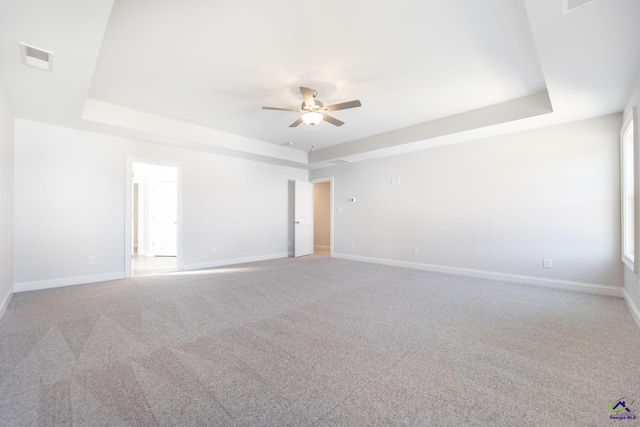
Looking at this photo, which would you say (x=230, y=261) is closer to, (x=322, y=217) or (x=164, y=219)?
(x=164, y=219)

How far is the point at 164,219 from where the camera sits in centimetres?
716

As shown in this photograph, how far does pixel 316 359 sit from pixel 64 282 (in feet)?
14.1

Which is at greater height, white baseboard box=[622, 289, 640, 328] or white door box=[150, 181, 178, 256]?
white door box=[150, 181, 178, 256]

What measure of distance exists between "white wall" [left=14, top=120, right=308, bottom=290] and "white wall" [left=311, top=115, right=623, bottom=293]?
11.0 feet

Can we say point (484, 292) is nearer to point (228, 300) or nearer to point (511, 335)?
point (511, 335)

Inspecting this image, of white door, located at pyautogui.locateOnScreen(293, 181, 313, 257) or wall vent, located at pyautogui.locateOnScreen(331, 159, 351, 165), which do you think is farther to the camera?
white door, located at pyautogui.locateOnScreen(293, 181, 313, 257)

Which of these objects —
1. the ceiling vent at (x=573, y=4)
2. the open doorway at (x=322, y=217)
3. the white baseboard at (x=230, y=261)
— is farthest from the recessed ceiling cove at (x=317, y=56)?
the open doorway at (x=322, y=217)

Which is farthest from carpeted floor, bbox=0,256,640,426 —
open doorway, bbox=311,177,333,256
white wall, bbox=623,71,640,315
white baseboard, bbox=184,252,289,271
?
open doorway, bbox=311,177,333,256

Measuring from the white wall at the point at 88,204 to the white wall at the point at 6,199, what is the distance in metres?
0.26

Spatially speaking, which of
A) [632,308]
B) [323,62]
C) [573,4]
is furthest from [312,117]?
[632,308]

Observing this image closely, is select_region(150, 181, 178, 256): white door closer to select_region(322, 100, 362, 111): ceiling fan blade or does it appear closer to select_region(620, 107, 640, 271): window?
select_region(322, 100, 362, 111): ceiling fan blade

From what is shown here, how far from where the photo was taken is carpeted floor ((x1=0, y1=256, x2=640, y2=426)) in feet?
4.78

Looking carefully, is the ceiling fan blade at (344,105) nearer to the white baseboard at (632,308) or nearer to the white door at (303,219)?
the white baseboard at (632,308)

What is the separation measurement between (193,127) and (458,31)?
4209 millimetres
